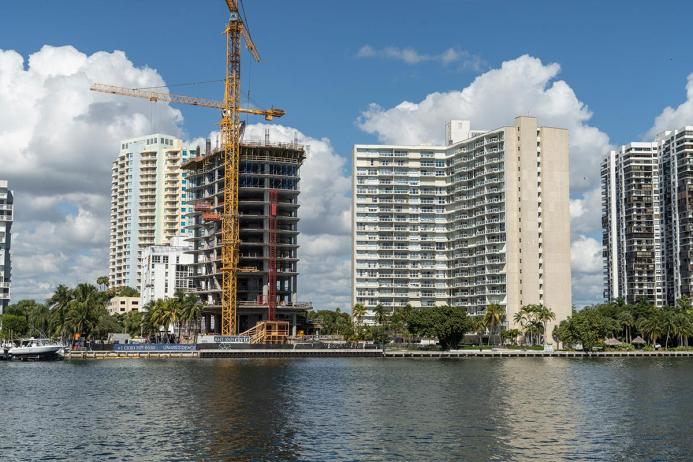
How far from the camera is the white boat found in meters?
191

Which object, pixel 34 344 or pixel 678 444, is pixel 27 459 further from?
pixel 34 344

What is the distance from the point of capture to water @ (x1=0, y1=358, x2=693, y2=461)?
64.8m

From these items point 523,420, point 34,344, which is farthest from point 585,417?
point 34,344

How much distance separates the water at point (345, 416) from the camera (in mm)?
64812

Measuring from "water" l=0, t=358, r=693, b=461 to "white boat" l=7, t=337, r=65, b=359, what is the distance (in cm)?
4437

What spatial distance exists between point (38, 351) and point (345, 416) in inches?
4983

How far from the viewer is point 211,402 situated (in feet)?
321

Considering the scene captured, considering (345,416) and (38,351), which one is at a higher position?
(38,351)

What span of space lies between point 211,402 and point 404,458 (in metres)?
41.8

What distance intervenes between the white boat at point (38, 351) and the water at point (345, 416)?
4437cm

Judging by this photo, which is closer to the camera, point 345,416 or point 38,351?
point 345,416

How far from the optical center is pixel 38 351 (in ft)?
625

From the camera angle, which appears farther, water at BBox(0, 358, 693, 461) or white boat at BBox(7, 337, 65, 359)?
white boat at BBox(7, 337, 65, 359)

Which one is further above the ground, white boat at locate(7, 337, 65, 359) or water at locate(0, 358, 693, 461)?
white boat at locate(7, 337, 65, 359)
